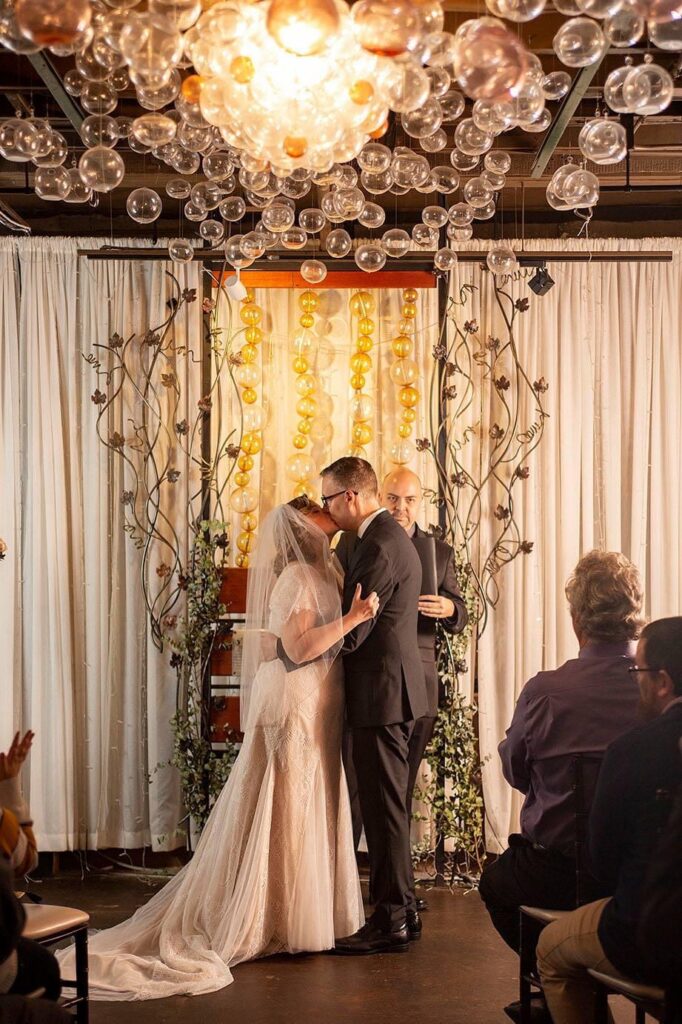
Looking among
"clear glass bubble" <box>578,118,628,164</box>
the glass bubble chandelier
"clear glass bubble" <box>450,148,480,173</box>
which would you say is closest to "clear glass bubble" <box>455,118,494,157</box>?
the glass bubble chandelier

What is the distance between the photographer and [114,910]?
19.0ft

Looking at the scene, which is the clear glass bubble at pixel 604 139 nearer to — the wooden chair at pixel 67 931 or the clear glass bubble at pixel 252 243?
the clear glass bubble at pixel 252 243

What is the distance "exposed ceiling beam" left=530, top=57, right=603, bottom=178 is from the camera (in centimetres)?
424

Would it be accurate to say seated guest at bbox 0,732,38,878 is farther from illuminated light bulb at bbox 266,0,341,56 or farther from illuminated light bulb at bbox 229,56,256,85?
illuminated light bulb at bbox 266,0,341,56

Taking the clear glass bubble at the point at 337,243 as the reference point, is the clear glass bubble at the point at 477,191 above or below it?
above

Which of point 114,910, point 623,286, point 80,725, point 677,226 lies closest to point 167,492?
point 80,725

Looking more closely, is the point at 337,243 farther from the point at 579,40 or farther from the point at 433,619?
the point at 433,619

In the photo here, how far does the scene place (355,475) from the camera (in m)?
5.40

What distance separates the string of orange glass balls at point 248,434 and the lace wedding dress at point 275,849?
1471 mm

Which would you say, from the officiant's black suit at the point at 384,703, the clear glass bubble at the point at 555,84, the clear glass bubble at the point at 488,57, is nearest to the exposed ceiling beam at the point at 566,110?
the clear glass bubble at the point at 555,84

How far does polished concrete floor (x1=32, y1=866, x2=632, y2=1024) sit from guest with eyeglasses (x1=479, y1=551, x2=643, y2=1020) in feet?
3.05

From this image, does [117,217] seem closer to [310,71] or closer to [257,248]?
[257,248]

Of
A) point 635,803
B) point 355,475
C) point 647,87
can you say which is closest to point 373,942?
point 355,475

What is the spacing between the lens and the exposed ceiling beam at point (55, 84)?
400 centimetres
